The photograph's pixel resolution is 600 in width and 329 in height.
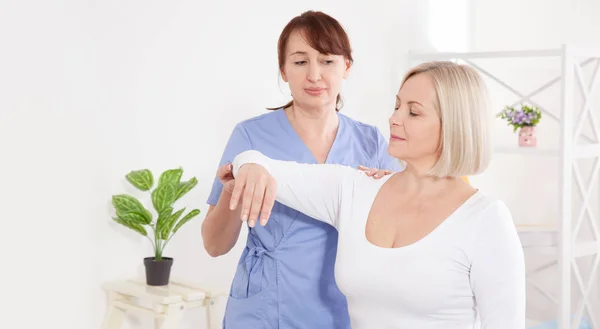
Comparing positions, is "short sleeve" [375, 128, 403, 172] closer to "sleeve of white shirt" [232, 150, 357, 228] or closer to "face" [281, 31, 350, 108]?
"face" [281, 31, 350, 108]

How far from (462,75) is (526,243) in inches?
105

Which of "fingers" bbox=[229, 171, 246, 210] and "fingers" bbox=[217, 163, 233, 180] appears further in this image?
"fingers" bbox=[217, 163, 233, 180]

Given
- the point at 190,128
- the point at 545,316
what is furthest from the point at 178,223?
the point at 545,316

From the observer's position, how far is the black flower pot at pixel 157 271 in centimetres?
281

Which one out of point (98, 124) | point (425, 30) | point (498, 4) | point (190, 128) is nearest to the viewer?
point (98, 124)

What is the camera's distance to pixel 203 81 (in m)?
3.14

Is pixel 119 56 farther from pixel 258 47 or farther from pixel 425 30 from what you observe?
pixel 425 30

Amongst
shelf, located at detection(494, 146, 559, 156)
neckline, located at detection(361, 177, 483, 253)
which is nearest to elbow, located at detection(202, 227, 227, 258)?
neckline, located at detection(361, 177, 483, 253)

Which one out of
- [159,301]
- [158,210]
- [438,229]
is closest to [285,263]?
[438,229]

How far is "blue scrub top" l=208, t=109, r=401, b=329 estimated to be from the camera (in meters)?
1.74

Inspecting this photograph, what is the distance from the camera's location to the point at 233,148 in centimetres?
178

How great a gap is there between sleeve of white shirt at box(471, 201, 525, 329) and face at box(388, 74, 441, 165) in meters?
0.17

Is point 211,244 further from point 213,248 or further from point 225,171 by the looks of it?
point 225,171

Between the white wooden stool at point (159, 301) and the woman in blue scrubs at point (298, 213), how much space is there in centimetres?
88
